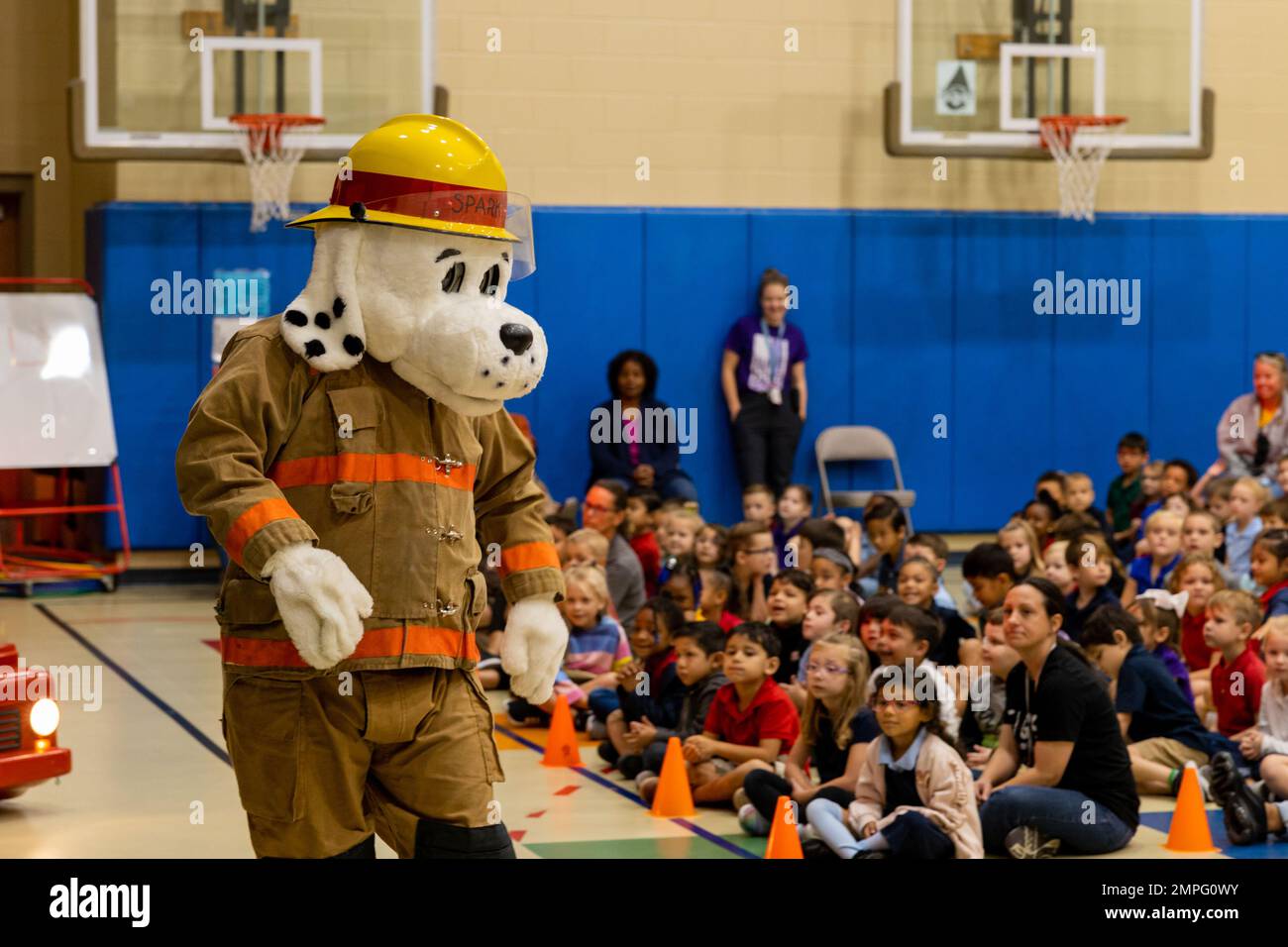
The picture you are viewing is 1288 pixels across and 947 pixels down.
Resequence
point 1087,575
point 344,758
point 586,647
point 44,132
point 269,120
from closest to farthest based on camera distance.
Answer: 1. point 344,758
2. point 1087,575
3. point 586,647
4. point 269,120
5. point 44,132

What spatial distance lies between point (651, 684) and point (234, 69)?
6047 mm

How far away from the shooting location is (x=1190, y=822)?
615 centimetres

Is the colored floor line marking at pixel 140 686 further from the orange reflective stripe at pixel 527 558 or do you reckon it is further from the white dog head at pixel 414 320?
the white dog head at pixel 414 320

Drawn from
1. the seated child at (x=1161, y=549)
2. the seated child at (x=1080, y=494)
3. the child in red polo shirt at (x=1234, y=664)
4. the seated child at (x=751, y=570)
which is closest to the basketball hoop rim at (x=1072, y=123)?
the seated child at (x=1080, y=494)

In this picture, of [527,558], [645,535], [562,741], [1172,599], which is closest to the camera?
[527,558]

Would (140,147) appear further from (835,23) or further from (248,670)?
(248,670)

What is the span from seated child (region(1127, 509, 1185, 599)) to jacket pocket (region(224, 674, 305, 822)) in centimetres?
664

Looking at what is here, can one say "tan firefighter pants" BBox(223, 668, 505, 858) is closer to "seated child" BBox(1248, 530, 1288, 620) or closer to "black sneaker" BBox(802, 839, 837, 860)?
"black sneaker" BBox(802, 839, 837, 860)

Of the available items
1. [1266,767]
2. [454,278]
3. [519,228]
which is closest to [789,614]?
[1266,767]

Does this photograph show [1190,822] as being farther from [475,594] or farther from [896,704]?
[475,594]

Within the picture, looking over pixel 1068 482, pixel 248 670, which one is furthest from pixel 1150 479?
pixel 248 670

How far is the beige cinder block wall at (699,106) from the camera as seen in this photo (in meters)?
13.2

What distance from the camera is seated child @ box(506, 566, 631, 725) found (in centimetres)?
845

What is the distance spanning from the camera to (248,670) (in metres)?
3.76
